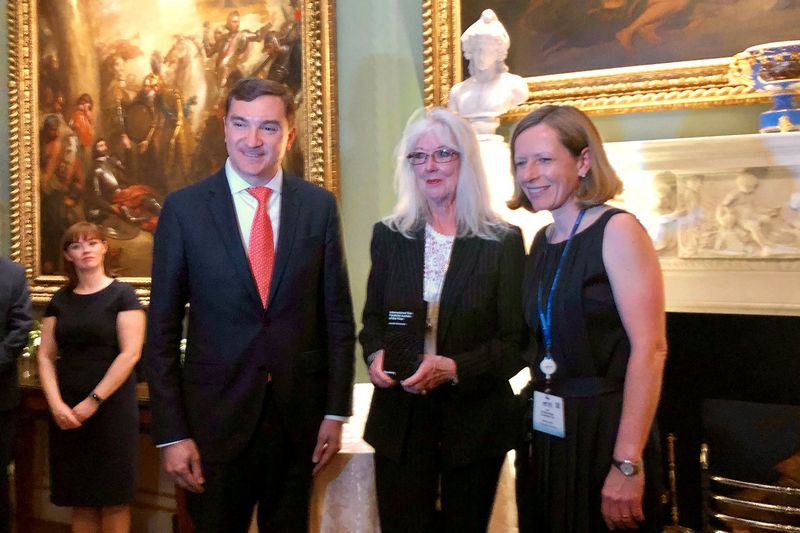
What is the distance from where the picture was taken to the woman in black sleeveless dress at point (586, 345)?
1.71 meters

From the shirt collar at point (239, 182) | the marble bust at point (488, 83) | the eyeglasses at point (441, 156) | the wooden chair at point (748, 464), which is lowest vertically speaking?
the wooden chair at point (748, 464)

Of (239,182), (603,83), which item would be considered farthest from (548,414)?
(603,83)

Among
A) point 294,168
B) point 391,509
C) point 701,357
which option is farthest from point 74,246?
point 701,357

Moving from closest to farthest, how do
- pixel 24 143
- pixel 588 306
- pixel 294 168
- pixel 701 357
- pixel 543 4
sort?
pixel 588 306, pixel 701 357, pixel 543 4, pixel 294 168, pixel 24 143

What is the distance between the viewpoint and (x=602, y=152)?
6.13 ft

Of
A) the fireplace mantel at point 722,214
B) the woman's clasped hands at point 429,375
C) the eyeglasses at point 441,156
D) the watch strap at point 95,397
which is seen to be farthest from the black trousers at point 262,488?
the fireplace mantel at point 722,214

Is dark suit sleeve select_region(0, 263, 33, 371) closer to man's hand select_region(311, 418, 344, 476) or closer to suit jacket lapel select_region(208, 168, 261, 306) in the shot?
suit jacket lapel select_region(208, 168, 261, 306)

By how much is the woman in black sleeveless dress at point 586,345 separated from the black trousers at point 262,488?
653mm

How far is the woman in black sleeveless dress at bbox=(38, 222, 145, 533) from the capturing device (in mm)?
3352

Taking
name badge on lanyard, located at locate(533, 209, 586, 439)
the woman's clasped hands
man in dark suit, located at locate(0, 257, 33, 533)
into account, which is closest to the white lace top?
the woman's clasped hands

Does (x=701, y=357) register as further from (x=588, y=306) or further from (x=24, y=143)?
(x=24, y=143)

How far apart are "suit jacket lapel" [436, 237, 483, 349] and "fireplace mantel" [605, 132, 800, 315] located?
4.72 ft

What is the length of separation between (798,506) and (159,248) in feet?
9.63

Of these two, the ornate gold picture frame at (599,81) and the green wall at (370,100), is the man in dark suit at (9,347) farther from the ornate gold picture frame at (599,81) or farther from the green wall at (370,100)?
the ornate gold picture frame at (599,81)
